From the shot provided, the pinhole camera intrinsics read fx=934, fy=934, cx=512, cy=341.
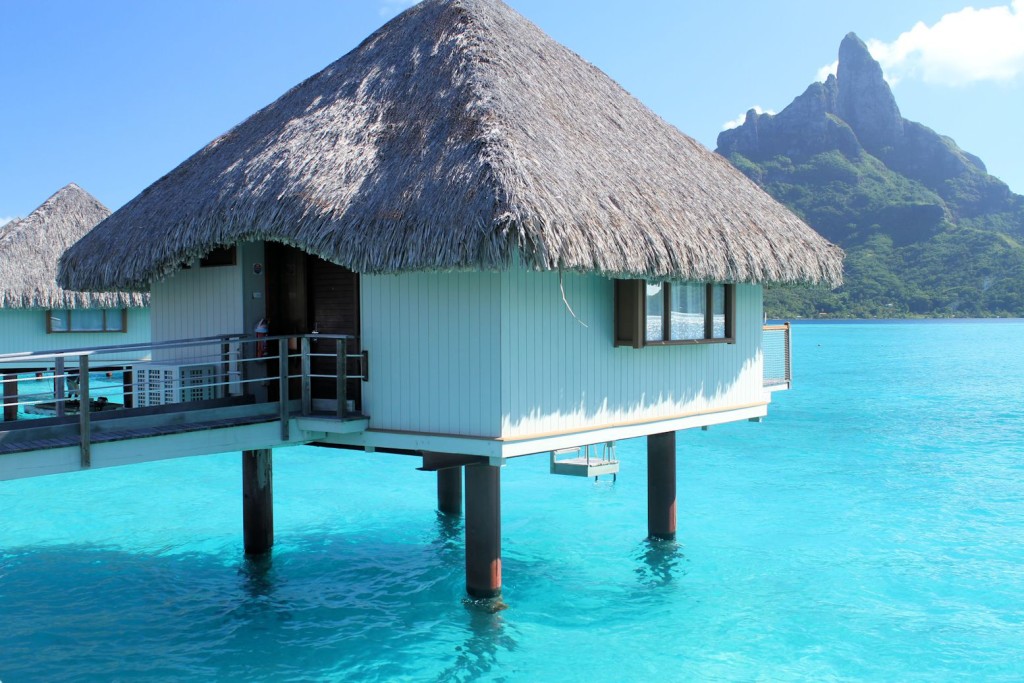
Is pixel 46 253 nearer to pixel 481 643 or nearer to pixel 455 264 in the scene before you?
pixel 481 643

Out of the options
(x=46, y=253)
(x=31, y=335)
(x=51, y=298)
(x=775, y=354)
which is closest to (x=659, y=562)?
(x=775, y=354)

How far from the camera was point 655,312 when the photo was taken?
10086 mm

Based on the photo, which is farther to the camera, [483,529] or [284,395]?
[483,529]

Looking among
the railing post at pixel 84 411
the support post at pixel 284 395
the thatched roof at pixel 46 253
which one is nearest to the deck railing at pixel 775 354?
the support post at pixel 284 395

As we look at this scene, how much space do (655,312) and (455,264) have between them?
2991mm

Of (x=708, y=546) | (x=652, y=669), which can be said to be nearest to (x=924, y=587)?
(x=708, y=546)

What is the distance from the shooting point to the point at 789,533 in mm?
15680

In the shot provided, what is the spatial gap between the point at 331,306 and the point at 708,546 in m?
7.36

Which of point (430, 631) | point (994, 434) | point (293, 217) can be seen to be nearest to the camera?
point (293, 217)

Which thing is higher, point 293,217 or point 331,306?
point 293,217

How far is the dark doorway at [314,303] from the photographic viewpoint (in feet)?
32.8

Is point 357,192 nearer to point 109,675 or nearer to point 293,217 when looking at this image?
point 293,217

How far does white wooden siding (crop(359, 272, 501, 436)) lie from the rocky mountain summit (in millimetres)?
95338

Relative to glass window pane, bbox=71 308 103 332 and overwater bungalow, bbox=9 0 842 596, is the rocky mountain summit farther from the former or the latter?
overwater bungalow, bbox=9 0 842 596
